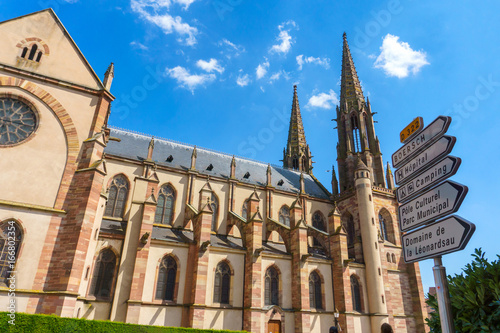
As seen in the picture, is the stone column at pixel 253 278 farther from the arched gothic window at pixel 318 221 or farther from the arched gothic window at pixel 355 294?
the arched gothic window at pixel 318 221

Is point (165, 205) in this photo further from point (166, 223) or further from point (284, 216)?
point (284, 216)

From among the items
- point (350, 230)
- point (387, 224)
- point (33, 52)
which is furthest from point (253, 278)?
point (33, 52)

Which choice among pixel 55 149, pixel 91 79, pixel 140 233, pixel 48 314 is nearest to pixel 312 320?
pixel 140 233

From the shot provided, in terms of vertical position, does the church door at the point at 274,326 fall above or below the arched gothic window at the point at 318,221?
below

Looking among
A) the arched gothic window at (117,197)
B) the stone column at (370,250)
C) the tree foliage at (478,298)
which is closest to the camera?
the tree foliage at (478,298)

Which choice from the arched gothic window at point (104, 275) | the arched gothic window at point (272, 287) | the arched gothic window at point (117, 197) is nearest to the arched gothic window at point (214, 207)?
the arched gothic window at point (272, 287)

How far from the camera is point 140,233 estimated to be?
63.9 ft

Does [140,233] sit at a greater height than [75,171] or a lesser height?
lesser

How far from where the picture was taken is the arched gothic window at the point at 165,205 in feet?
81.6

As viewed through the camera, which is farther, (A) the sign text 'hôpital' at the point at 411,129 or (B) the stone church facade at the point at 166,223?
(B) the stone church facade at the point at 166,223

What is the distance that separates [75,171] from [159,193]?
11.3 meters

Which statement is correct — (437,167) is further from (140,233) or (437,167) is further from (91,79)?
(140,233)

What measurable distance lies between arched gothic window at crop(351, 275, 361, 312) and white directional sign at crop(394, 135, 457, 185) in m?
24.2

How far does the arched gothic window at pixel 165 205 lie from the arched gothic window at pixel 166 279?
4914 millimetres
